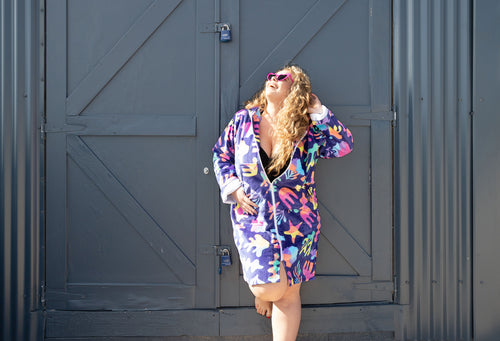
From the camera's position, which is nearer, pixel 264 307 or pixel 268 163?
pixel 268 163

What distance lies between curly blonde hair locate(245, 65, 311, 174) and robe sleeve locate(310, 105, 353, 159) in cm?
8

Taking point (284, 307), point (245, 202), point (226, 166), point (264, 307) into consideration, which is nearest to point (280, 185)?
point (245, 202)

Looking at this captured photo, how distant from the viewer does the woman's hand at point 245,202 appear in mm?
2688

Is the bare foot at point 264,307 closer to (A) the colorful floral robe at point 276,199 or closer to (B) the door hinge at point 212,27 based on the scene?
(A) the colorful floral robe at point 276,199

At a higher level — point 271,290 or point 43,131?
point 43,131

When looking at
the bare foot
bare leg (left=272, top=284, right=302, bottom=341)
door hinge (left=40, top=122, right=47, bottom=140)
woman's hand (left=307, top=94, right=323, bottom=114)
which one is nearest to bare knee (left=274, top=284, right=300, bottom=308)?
bare leg (left=272, top=284, right=302, bottom=341)

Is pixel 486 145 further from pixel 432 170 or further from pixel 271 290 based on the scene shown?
pixel 271 290

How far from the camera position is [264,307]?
3010mm

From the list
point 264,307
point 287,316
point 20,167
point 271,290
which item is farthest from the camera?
point 20,167

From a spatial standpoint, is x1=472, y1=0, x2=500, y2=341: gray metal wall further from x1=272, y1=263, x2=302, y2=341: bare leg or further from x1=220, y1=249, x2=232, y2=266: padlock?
x1=220, y1=249, x2=232, y2=266: padlock

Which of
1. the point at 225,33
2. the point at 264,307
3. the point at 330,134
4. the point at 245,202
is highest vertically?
the point at 225,33

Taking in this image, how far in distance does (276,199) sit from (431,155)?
1338mm

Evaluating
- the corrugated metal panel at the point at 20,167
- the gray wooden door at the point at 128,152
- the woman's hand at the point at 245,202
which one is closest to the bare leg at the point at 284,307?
the woman's hand at the point at 245,202

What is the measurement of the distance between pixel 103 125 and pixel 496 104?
2.88 metres
